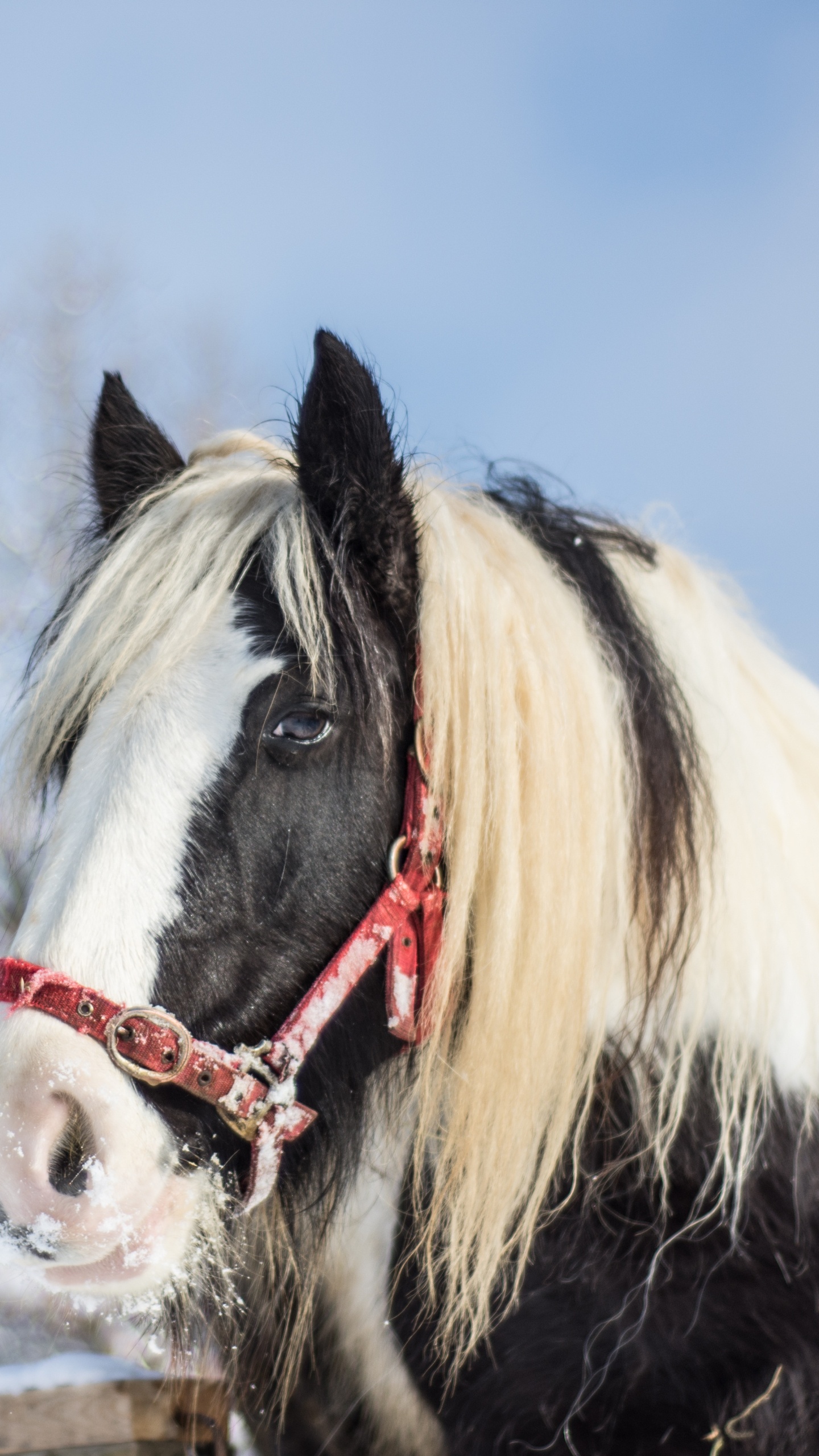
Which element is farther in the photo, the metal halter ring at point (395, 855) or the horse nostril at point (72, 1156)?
the metal halter ring at point (395, 855)

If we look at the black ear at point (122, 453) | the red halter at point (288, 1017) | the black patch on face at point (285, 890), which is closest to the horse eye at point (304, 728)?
the black patch on face at point (285, 890)

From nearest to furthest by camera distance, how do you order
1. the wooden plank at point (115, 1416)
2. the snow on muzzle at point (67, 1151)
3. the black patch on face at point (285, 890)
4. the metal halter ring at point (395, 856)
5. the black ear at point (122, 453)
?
the snow on muzzle at point (67, 1151) → the black patch on face at point (285, 890) → the metal halter ring at point (395, 856) → the black ear at point (122, 453) → the wooden plank at point (115, 1416)

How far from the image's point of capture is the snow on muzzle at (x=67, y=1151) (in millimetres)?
931

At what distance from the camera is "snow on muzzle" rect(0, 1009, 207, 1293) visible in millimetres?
931

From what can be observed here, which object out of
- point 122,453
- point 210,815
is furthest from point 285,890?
point 122,453

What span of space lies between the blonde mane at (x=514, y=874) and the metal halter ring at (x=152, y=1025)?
1.12ft

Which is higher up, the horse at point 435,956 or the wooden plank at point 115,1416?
the horse at point 435,956

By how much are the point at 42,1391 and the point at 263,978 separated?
134cm

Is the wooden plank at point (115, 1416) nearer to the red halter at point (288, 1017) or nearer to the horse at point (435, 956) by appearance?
the horse at point (435, 956)

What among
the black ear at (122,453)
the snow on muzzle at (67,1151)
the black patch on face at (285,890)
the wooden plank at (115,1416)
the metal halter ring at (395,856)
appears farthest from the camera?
the wooden plank at (115,1416)

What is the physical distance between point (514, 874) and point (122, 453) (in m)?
1.00

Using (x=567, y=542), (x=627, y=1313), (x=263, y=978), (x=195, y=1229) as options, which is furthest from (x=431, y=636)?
(x=627, y=1313)

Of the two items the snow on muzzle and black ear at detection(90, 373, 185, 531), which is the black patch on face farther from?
black ear at detection(90, 373, 185, 531)

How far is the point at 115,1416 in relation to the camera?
179 centimetres
